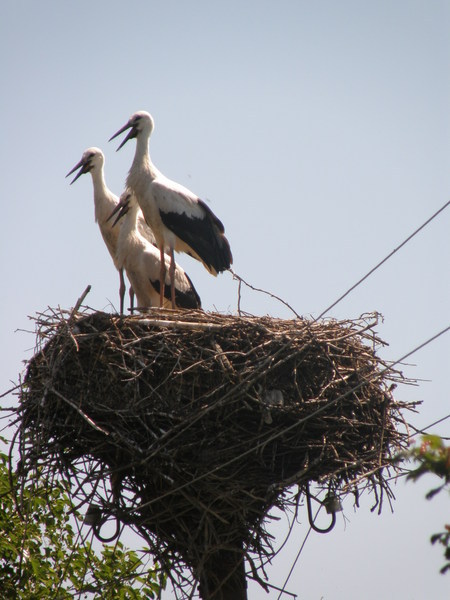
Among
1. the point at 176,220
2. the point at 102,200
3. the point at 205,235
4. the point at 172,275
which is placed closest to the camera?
the point at 176,220

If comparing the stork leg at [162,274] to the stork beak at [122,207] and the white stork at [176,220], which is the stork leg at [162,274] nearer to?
the white stork at [176,220]

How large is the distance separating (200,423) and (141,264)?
324 cm

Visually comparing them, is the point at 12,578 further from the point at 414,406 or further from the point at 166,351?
the point at 414,406

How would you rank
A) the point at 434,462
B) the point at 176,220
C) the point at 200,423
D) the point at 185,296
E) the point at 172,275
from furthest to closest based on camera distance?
1. the point at 185,296
2. the point at 172,275
3. the point at 176,220
4. the point at 200,423
5. the point at 434,462

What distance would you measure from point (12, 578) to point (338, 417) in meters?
3.18

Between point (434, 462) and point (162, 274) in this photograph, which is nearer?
point (434, 462)

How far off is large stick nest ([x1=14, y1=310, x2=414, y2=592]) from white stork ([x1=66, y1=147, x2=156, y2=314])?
330 centimetres

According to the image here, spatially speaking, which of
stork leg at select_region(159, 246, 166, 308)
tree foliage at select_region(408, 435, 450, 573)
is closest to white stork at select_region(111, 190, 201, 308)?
stork leg at select_region(159, 246, 166, 308)

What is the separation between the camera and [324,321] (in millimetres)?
7492

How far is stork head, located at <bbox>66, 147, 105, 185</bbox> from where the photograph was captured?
10.7 meters

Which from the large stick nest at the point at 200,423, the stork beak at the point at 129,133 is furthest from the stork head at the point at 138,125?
the large stick nest at the point at 200,423

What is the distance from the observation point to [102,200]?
415 inches

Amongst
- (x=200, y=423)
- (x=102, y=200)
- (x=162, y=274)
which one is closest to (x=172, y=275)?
(x=162, y=274)

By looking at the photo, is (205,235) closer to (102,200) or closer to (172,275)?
(172,275)
